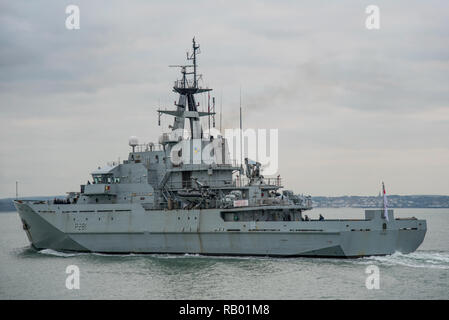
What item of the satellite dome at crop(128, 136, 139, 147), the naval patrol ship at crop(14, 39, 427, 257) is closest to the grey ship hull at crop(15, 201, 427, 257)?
the naval patrol ship at crop(14, 39, 427, 257)

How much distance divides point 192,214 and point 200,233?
99 centimetres

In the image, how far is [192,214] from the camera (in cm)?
2773

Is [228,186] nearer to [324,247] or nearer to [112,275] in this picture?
[324,247]

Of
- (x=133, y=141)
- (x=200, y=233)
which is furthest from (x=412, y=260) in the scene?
(x=133, y=141)

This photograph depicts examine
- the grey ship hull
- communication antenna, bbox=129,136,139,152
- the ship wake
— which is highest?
communication antenna, bbox=129,136,139,152

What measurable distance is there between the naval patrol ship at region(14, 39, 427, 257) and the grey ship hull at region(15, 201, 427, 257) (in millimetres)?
47

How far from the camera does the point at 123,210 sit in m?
29.2

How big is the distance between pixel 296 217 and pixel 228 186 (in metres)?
3.70

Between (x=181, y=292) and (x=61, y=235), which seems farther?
(x=61, y=235)

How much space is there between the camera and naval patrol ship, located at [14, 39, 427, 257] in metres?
26.0

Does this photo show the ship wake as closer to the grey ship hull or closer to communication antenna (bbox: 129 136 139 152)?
the grey ship hull

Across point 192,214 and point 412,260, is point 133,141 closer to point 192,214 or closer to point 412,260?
point 192,214

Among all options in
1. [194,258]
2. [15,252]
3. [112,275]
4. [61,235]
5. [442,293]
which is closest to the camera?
[442,293]
